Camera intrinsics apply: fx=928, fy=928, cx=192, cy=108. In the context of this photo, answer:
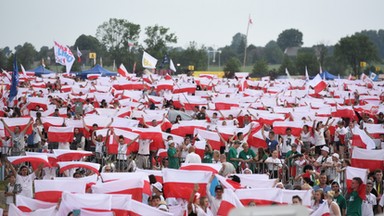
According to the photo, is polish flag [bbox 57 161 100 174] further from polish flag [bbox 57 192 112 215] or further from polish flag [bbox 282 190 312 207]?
polish flag [bbox 282 190 312 207]

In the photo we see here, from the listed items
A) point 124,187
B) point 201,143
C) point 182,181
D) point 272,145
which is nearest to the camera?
point 124,187

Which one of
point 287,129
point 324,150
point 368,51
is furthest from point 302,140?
point 368,51

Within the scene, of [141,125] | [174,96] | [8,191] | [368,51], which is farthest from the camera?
[368,51]

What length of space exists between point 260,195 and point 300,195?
72 cm

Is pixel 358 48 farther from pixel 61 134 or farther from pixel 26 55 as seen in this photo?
pixel 61 134

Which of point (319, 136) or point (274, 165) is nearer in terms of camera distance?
point (274, 165)

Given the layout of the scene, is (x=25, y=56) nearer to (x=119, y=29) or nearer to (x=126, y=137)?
(x=119, y=29)

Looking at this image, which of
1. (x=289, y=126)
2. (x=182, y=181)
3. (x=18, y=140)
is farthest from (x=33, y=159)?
(x=289, y=126)

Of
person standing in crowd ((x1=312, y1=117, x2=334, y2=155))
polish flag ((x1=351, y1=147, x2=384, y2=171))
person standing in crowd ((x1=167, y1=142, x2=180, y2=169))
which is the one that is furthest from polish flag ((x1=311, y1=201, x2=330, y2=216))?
person standing in crowd ((x1=312, y1=117, x2=334, y2=155))

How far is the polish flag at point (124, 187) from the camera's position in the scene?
17.1 meters

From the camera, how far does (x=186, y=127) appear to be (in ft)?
94.3

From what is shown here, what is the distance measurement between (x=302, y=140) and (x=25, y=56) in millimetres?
102645

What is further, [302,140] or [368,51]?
[368,51]

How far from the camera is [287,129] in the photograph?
26281mm
